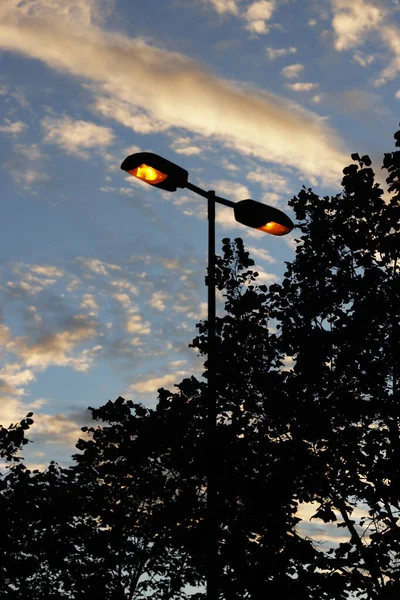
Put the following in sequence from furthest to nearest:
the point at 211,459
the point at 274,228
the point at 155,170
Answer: the point at 274,228
the point at 155,170
the point at 211,459

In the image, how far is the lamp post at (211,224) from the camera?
7.82 m

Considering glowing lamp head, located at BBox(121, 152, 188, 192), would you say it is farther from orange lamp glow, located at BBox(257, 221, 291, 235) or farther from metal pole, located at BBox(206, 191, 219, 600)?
orange lamp glow, located at BBox(257, 221, 291, 235)

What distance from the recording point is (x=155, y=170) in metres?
8.84

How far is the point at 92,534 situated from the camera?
2075 centimetres

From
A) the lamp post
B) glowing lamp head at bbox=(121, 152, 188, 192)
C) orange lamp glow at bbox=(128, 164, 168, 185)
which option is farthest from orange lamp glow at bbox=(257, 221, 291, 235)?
orange lamp glow at bbox=(128, 164, 168, 185)

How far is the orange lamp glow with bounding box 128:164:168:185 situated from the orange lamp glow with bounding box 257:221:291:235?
5.09 feet

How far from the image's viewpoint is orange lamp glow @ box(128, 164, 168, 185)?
8836 millimetres

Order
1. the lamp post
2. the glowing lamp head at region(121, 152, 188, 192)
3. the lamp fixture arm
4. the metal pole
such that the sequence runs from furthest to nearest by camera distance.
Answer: the lamp fixture arm → the glowing lamp head at region(121, 152, 188, 192) → the lamp post → the metal pole

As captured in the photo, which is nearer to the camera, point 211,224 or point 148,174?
point 148,174

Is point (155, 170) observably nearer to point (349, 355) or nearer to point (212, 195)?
point (212, 195)

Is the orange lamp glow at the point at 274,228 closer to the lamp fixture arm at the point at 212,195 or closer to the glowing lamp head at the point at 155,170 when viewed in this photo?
the lamp fixture arm at the point at 212,195

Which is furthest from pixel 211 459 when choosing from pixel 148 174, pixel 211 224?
pixel 148 174

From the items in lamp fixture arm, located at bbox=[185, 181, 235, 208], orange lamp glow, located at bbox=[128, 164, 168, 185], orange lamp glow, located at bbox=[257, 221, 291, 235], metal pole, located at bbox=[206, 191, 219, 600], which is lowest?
metal pole, located at bbox=[206, 191, 219, 600]

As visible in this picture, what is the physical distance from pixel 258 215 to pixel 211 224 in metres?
0.63
